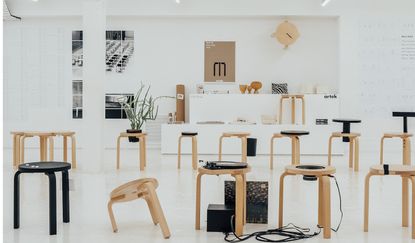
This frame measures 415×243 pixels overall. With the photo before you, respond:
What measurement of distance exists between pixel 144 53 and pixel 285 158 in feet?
13.7

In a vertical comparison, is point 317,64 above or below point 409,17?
below

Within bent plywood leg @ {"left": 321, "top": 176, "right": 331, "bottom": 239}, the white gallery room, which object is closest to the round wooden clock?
the white gallery room

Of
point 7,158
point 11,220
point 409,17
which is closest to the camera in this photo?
point 11,220

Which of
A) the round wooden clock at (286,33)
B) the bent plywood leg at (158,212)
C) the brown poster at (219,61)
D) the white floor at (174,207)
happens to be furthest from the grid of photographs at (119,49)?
the bent plywood leg at (158,212)

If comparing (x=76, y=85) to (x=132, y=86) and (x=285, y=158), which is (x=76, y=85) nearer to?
(x=132, y=86)

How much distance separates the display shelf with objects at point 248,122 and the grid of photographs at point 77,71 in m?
2.62

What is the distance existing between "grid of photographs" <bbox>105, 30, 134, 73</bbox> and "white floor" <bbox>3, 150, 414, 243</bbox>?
152 inches

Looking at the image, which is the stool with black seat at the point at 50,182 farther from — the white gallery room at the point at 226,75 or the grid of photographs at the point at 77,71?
the grid of photographs at the point at 77,71

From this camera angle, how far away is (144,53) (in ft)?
37.6

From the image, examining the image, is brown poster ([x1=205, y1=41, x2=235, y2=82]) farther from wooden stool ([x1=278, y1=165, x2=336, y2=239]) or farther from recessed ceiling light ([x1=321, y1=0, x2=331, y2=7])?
wooden stool ([x1=278, y1=165, x2=336, y2=239])

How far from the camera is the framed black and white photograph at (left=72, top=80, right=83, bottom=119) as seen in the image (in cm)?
1157

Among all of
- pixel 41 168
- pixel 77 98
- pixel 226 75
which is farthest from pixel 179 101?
pixel 41 168

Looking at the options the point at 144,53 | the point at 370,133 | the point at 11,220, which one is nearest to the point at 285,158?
the point at 370,133

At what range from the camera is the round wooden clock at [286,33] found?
10938mm
